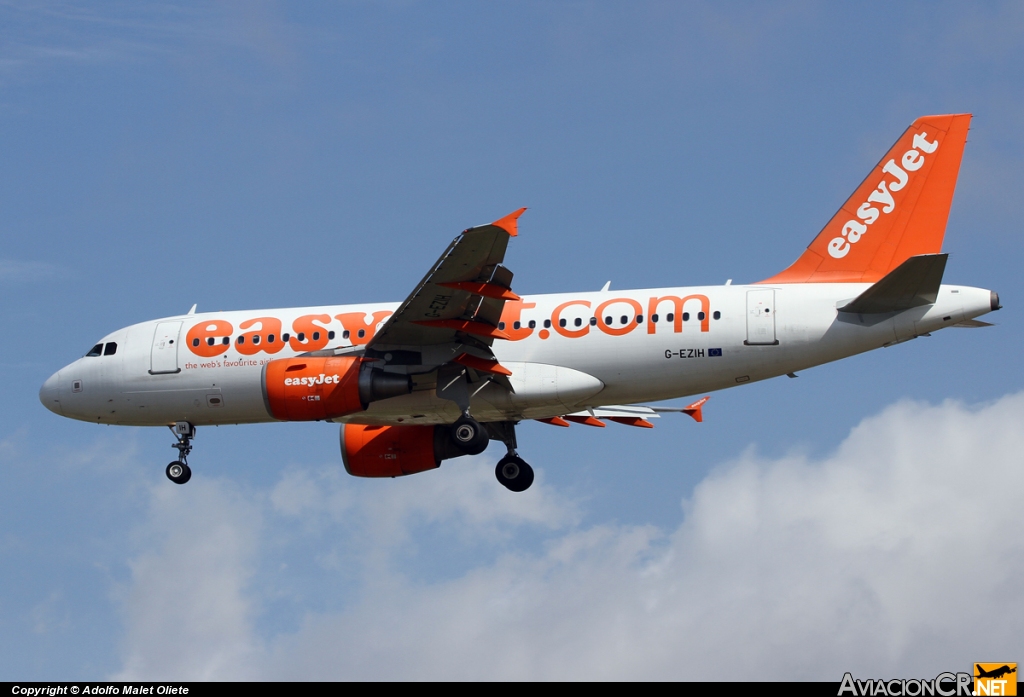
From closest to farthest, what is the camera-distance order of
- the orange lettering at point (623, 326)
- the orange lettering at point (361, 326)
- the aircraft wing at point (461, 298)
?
the aircraft wing at point (461, 298), the orange lettering at point (623, 326), the orange lettering at point (361, 326)

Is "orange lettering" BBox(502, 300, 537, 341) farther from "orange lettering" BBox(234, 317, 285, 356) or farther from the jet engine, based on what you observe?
"orange lettering" BBox(234, 317, 285, 356)

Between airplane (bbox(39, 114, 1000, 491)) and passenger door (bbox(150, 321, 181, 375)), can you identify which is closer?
airplane (bbox(39, 114, 1000, 491))

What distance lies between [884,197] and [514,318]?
9.27m

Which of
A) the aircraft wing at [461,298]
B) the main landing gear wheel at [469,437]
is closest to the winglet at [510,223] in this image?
the aircraft wing at [461,298]

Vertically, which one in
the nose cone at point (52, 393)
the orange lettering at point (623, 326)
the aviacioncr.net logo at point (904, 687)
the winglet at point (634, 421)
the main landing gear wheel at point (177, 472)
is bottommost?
the aviacioncr.net logo at point (904, 687)

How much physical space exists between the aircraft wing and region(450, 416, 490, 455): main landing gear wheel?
1870 mm

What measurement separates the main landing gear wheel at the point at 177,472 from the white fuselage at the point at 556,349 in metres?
1.17

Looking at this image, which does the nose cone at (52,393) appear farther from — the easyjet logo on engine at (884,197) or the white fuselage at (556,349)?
the easyjet logo on engine at (884,197)

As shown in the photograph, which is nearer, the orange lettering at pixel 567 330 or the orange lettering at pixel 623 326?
the orange lettering at pixel 623 326

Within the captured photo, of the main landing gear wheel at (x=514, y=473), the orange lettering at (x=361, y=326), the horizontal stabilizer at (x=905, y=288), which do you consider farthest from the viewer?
the main landing gear wheel at (x=514, y=473)

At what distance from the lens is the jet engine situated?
3925cm

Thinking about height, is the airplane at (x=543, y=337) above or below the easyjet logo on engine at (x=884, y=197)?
below

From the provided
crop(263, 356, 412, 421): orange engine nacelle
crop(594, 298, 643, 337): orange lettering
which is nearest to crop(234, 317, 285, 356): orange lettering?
crop(263, 356, 412, 421): orange engine nacelle

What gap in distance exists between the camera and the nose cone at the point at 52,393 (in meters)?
38.5
